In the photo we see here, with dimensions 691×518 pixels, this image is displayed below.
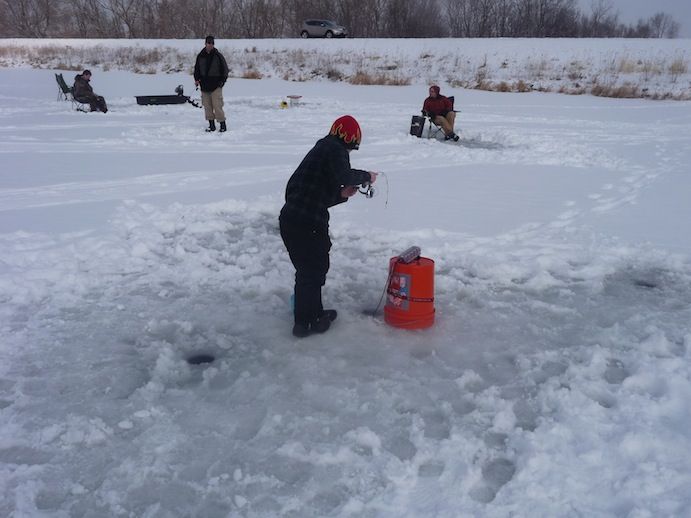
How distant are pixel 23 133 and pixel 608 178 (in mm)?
10622

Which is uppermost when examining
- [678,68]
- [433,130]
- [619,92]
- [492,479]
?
[678,68]

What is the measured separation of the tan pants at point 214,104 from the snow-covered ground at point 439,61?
1251 centimetres

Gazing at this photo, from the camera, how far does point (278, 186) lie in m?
7.75

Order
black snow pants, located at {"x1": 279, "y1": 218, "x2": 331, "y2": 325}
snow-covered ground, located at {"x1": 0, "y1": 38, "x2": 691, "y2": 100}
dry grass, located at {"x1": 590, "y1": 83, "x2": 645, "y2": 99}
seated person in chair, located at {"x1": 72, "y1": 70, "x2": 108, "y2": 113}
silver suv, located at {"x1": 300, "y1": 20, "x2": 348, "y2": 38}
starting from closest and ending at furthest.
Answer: black snow pants, located at {"x1": 279, "y1": 218, "x2": 331, "y2": 325} < seated person in chair, located at {"x1": 72, "y1": 70, "x2": 108, "y2": 113} < dry grass, located at {"x1": 590, "y1": 83, "x2": 645, "y2": 99} < snow-covered ground, located at {"x1": 0, "y1": 38, "x2": 691, "y2": 100} < silver suv, located at {"x1": 300, "y1": 20, "x2": 348, "y2": 38}

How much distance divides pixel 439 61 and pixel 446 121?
1843 centimetres

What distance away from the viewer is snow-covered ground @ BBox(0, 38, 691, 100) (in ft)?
70.0

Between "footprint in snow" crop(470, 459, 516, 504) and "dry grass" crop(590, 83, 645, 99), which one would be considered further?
"dry grass" crop(590, 83, 645, 99)

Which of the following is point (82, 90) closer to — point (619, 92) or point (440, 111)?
point (440, 111)

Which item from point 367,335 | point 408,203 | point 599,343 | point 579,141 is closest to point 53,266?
point 367,335

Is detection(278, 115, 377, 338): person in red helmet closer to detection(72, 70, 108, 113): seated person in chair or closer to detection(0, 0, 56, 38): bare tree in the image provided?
detection(72, 70, 108, 113): seated person in chair

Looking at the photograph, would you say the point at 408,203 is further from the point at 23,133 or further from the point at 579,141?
the point at 23,133

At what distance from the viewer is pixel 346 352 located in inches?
154

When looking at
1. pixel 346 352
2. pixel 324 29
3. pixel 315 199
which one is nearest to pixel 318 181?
pixel 315 199

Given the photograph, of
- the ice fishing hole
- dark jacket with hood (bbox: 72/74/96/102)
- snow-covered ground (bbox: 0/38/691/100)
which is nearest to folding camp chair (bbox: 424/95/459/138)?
dark jacket with hood (bbox: 72/74/96/102)
